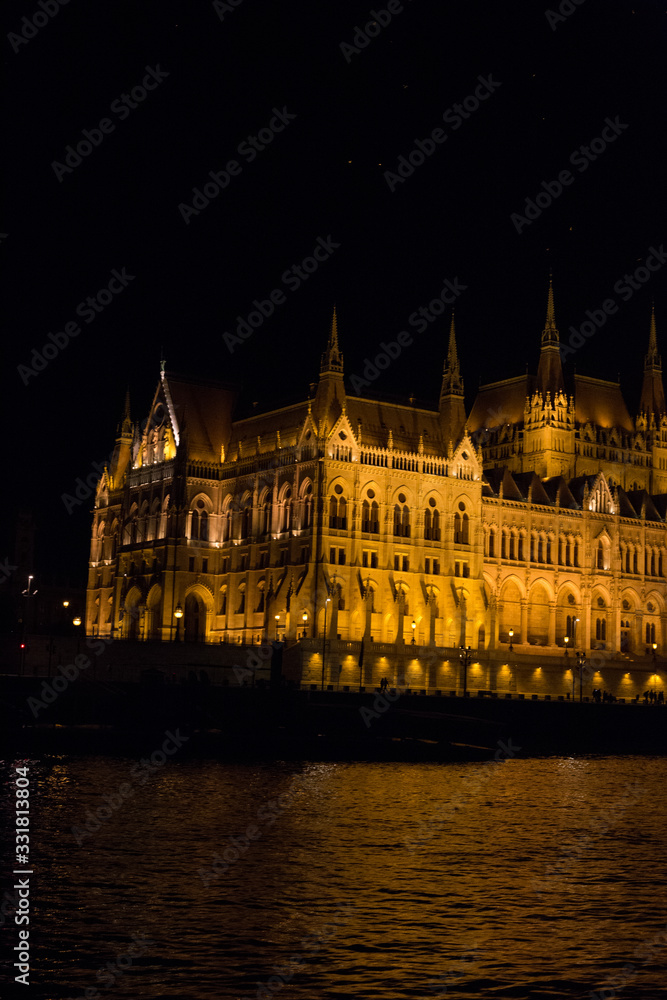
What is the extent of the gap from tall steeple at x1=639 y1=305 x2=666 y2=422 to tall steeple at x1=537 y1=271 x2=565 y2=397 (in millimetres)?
11568

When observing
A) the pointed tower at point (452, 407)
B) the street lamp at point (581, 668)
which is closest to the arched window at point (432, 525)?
the pointed tower at point (452, 407)

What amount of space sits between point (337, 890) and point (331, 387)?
75572mm

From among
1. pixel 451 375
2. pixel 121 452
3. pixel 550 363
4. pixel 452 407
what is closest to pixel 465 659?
pixel 452 407

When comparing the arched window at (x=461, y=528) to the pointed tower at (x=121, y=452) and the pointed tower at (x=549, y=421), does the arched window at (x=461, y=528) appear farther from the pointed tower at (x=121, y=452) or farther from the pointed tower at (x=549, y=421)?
the pointed tower at (x=121, y=452)

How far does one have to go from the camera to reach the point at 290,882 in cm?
3409

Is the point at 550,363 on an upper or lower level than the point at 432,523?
upper

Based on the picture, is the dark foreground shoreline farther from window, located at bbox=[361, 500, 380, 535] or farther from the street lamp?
window, located at bbox=[361, 500, 380, 535]

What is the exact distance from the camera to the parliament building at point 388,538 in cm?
10231

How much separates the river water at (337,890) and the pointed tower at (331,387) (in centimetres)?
5262

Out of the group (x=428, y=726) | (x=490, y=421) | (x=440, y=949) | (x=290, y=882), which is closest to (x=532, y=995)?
(x=440, y=949)

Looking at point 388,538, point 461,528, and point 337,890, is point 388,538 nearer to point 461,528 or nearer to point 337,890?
point 461,528

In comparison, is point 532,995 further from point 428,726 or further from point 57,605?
point 57,605

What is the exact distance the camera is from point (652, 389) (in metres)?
138

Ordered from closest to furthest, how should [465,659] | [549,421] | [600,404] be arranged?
[465,659] < [549,421] < [600,404]
